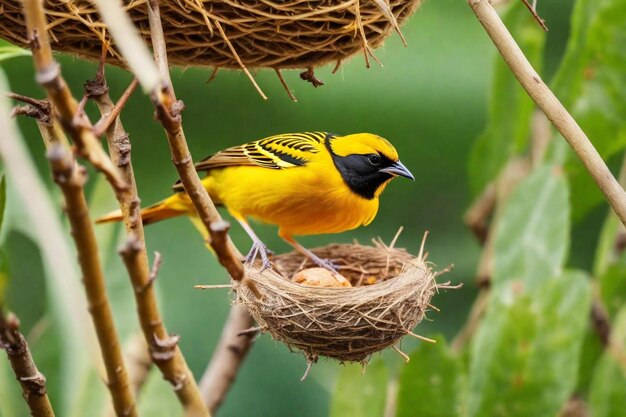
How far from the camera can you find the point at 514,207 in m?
1.90

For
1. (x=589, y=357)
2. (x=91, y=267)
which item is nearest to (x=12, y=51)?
(x=91, y=267)

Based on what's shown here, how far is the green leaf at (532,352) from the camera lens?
63.6 inches

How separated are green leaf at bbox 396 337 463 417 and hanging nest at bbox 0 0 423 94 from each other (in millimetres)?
748

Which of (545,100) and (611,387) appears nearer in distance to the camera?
(545,100)

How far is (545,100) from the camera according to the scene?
2.80ft

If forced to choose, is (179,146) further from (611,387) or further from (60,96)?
(611,387)

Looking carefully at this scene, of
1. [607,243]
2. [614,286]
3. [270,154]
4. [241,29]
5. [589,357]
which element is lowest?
[589,357]

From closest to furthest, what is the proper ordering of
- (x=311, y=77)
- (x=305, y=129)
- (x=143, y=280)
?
(x=143, y=280) → (x=311, y=77) → (x=305, y=129)

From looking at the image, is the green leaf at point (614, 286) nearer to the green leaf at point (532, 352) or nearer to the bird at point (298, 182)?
the green leaf at point (532, 352)

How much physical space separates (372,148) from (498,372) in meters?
0.70

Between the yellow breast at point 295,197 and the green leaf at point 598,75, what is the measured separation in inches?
27.3

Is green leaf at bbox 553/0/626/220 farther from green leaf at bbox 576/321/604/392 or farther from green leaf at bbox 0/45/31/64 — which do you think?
green leaf at bbox 0/45/31/64

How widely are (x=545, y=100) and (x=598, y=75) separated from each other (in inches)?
41.0

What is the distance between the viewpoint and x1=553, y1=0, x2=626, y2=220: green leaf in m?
1.66
